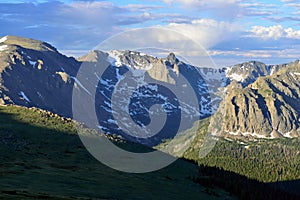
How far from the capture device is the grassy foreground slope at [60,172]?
83.9 meters

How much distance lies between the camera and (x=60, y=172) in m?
108

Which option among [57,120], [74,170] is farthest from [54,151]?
[57,120]

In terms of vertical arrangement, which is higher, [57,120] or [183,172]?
[57,120]

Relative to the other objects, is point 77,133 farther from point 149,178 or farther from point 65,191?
point 65,191

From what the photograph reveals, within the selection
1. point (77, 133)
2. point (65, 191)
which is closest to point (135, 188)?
point (65, 191)

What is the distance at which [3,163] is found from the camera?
4240 inches

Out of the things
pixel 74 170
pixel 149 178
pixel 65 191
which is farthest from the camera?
pixel 149 178

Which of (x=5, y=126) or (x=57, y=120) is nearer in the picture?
(x=5, y=126)

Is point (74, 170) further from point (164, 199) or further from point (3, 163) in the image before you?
point (164, 199)

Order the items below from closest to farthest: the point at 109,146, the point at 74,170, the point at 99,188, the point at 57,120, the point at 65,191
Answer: the point at 65,191, the point at 99,188, the point at 74,170, the point at 109,146, the point at 57,120

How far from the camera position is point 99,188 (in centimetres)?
9519

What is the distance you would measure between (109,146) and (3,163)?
6621cm

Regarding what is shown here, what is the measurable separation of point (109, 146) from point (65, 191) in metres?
88.8

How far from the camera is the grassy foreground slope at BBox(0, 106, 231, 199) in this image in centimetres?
8388
